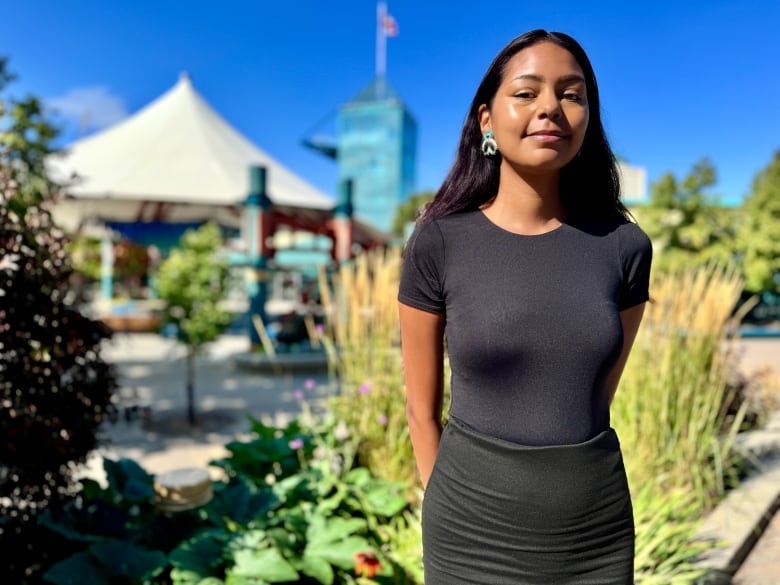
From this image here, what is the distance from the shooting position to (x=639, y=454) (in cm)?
302

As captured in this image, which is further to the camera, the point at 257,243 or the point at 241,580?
the point at 257,243

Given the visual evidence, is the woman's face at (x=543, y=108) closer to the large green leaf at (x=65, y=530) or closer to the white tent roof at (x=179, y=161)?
the large green leaf at (x=65, y=530)

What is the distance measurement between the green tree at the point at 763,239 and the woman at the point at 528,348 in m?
18.4

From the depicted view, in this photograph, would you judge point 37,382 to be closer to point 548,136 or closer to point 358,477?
point 358,477

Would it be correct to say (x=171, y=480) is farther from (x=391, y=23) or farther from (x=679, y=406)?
Result: (x=391, y=23)

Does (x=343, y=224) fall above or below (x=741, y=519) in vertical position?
above

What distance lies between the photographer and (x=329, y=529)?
224 cm

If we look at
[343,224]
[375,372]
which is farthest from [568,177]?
[343,224]

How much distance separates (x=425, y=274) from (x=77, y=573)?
1.61 meters

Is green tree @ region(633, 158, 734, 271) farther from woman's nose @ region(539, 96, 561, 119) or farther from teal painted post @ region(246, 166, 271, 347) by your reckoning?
woman's nose @ region(539, 96, 561, 119)

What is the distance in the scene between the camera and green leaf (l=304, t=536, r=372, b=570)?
6.83 ft

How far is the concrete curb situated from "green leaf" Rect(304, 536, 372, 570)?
144 centimetres

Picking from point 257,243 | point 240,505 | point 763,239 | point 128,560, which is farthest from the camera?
point 763,239

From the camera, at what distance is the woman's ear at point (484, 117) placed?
1.30 meters
